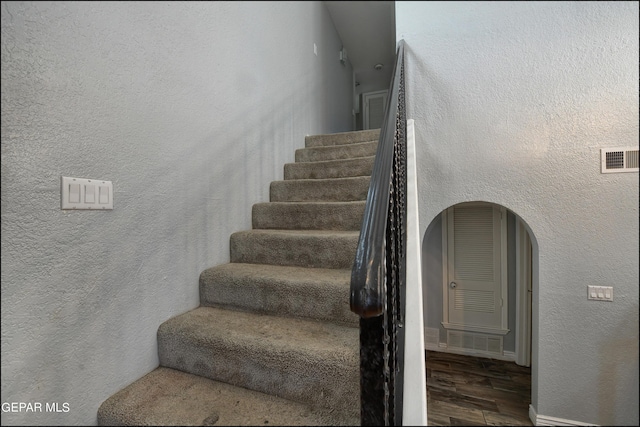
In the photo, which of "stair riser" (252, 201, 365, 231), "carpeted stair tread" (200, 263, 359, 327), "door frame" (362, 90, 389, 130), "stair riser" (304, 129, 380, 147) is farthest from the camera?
"door frame" (362, 90, 389, 130)

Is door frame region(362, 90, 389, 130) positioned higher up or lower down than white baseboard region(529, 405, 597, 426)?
higher up

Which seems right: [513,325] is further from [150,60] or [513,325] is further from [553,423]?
[150,60]

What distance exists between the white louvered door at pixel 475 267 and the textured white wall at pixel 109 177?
3.41 meters

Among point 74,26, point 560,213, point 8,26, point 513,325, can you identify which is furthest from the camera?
point 513,325

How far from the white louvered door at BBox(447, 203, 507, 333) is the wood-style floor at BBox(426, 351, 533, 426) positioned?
50 centimetres

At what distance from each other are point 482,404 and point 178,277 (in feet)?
11.5

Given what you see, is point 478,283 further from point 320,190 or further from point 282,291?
point 282,291

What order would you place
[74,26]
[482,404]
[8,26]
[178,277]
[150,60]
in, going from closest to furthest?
[8,26] < [74,26] < [150,60] < [178,277] < [482,404]

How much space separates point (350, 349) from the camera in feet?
2.94

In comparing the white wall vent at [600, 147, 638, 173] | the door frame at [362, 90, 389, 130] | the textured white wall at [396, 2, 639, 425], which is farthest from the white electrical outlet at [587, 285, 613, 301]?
the door frame at [362, 90, 389, 130]

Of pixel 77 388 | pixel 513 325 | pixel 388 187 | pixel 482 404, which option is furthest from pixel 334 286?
pixel 513 325

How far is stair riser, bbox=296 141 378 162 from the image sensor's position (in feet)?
7.42

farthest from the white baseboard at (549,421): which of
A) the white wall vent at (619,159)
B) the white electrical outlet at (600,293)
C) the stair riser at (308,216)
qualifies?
the stair riser at (308,216)

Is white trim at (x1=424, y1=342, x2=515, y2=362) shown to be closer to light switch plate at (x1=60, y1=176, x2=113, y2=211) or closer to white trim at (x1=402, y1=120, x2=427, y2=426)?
white trim at (x1=402, y1=120, x2=427, y2=426)
